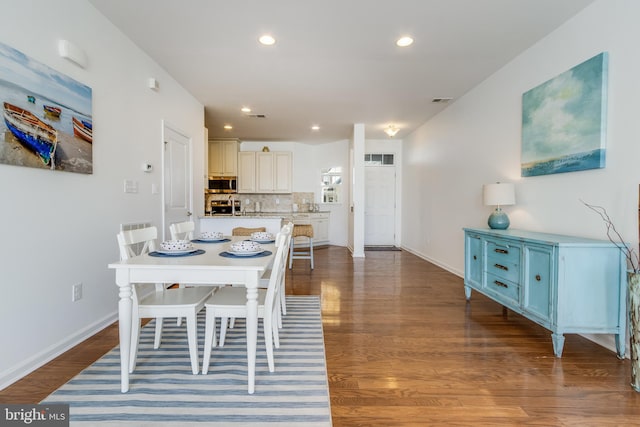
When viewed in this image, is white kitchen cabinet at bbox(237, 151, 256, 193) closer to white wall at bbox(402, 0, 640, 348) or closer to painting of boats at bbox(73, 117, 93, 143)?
white wall at bbox(402, 0, 640, 348)

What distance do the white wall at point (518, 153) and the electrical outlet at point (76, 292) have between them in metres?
4.02

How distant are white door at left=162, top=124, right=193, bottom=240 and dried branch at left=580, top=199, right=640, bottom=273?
4245 millimetres

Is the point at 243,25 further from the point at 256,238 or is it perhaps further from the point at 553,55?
the point at 553,55

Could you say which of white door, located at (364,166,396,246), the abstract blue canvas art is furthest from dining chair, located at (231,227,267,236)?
white door, located at (364,166,396,246)

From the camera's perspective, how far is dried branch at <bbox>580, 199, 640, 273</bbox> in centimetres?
213

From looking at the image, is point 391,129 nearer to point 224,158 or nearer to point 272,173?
Result: point 272,173

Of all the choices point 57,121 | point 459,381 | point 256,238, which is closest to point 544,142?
point 459,381

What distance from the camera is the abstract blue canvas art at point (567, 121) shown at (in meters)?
2.36

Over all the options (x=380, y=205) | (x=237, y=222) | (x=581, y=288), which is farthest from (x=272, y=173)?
(x=581, y=288)

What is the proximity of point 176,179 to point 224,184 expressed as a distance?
3270 millimetres

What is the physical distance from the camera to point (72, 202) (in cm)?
234

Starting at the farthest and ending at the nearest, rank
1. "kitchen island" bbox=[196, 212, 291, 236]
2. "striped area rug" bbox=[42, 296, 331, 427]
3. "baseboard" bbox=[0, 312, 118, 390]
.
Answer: "kitchen island" bbox=[196, 212, 291, 236]
"baseboard" bbox=[0, 312, 118, 390]
"striped area rug" bbox=[42, 296, 331, 427]

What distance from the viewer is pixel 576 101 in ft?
8.40

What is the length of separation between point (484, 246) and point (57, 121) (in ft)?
12.2
